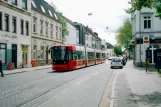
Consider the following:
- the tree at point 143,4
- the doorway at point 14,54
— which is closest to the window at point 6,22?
the doorway at point 14,54

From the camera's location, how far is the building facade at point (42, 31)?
42406 millimetres

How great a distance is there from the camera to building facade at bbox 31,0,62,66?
4241cm

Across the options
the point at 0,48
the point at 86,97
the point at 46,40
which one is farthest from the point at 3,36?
the point at 86,97

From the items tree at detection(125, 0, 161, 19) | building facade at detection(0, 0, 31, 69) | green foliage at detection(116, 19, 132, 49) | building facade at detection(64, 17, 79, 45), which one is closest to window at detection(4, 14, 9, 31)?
building facade at detection(0, 0, 31, 69)

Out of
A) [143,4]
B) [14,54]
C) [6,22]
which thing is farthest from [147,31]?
[143,4]

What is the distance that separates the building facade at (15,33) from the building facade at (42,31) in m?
2.43

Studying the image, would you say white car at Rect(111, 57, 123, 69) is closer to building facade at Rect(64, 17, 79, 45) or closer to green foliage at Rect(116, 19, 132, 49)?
building facade at Rect(64, 17, 79, 45)

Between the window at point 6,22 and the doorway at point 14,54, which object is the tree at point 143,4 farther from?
the doorway at point 14,54

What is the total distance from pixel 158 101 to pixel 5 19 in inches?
1041

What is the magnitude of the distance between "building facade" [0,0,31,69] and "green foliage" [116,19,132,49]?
47.3 meters

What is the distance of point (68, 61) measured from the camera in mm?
28688

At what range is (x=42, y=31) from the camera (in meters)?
45.9

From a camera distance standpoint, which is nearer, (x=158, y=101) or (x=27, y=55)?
(x=158, y=101)

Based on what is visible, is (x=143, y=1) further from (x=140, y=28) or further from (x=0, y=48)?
(x=140, y=28)
